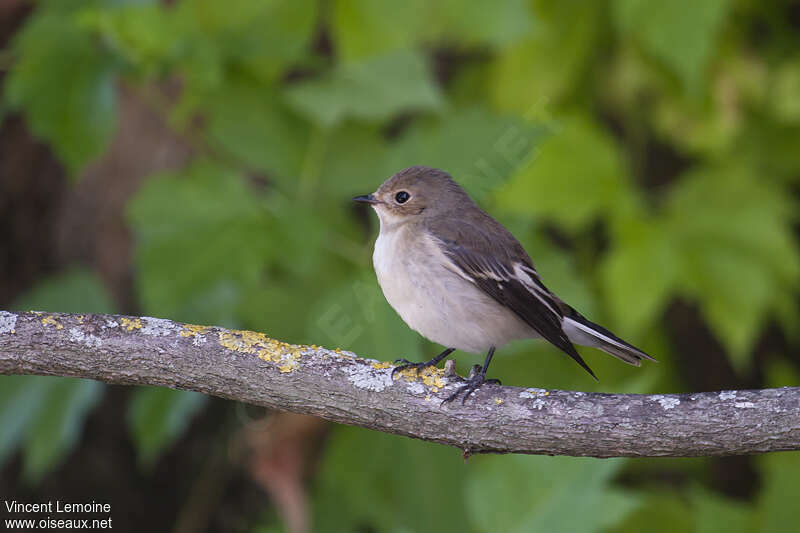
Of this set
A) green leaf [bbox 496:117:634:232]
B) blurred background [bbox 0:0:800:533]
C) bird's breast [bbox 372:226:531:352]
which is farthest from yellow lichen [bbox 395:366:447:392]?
green leaf [bbox 496:117:634:232]

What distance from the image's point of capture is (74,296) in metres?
4.71

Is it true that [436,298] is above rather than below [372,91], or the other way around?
below

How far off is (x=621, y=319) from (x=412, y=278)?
6.24 feet

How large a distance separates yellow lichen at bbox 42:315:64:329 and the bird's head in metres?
1.00

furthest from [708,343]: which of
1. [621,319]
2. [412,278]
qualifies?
[412,278]

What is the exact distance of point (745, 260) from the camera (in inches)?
179

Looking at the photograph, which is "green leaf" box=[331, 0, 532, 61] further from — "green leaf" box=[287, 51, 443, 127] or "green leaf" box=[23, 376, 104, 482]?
"green leaf" box=[23, 376, 104, 482]

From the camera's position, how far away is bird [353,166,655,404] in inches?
103

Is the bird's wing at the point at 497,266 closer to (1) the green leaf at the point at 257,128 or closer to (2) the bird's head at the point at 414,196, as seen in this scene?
(2) the bird's head at the point at 414,196

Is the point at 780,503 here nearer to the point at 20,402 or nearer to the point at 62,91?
the point at 20,402

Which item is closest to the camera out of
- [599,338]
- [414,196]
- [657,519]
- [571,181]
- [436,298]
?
[599,338]

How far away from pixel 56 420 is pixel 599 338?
294 cm

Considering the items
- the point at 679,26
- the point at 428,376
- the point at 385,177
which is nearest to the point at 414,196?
the point at 428,376

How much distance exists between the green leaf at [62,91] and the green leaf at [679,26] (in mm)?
2532
